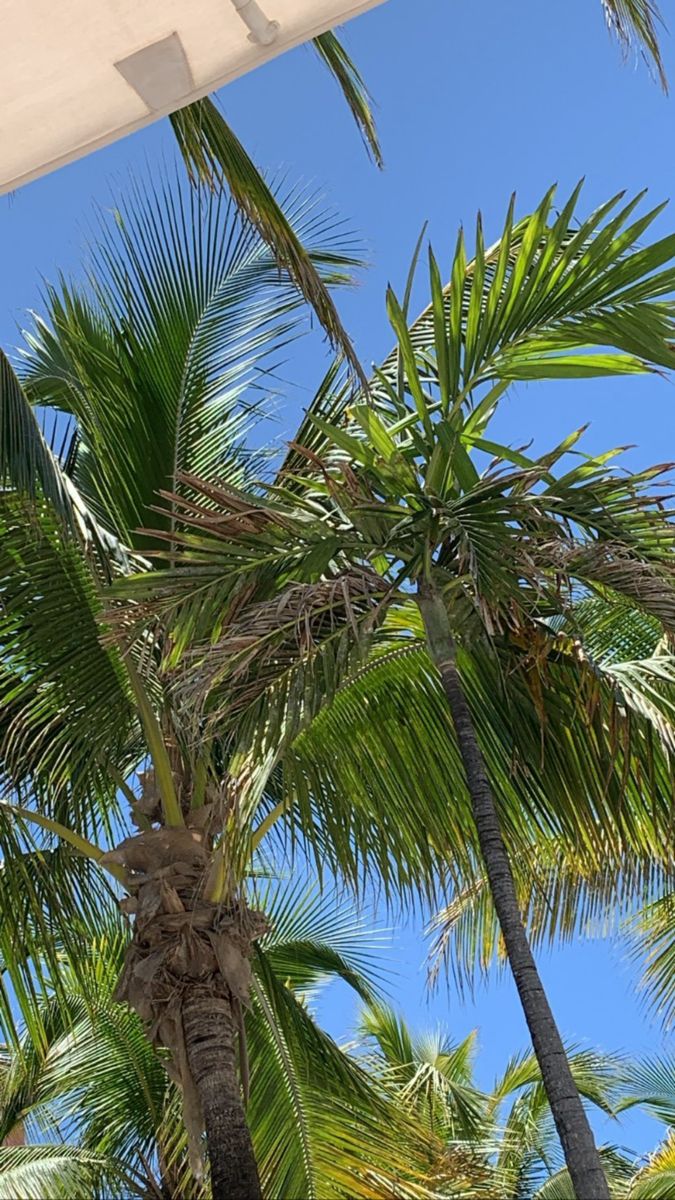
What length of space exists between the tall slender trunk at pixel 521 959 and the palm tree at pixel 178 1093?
324 cm

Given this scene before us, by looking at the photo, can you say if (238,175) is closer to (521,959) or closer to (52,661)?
(52,661)

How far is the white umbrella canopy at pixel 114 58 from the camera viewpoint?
262cm

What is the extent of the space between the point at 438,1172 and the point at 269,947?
292 centimetres

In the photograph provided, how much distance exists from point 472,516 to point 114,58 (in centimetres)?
219

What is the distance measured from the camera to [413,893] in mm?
6859

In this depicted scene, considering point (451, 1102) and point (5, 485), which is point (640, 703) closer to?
point (5, 485)

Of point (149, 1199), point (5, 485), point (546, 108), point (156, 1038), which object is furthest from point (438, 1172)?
point (546, 108)

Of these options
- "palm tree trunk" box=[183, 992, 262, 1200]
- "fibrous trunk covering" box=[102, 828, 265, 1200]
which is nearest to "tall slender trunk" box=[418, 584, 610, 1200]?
"palm tree trunk" box=[183, 992, 262, 1200]

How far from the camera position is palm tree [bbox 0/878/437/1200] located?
736 centimetres

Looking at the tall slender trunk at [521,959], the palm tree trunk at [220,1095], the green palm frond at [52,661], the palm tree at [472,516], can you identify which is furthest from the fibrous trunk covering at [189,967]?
the tall slender trunk at [521,959]

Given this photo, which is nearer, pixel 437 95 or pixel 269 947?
pixel 269 947

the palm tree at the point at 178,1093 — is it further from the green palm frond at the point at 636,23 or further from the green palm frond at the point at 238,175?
the green palm frond at the point at 636,23

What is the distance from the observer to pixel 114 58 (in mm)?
2734

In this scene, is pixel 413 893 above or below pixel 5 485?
below
